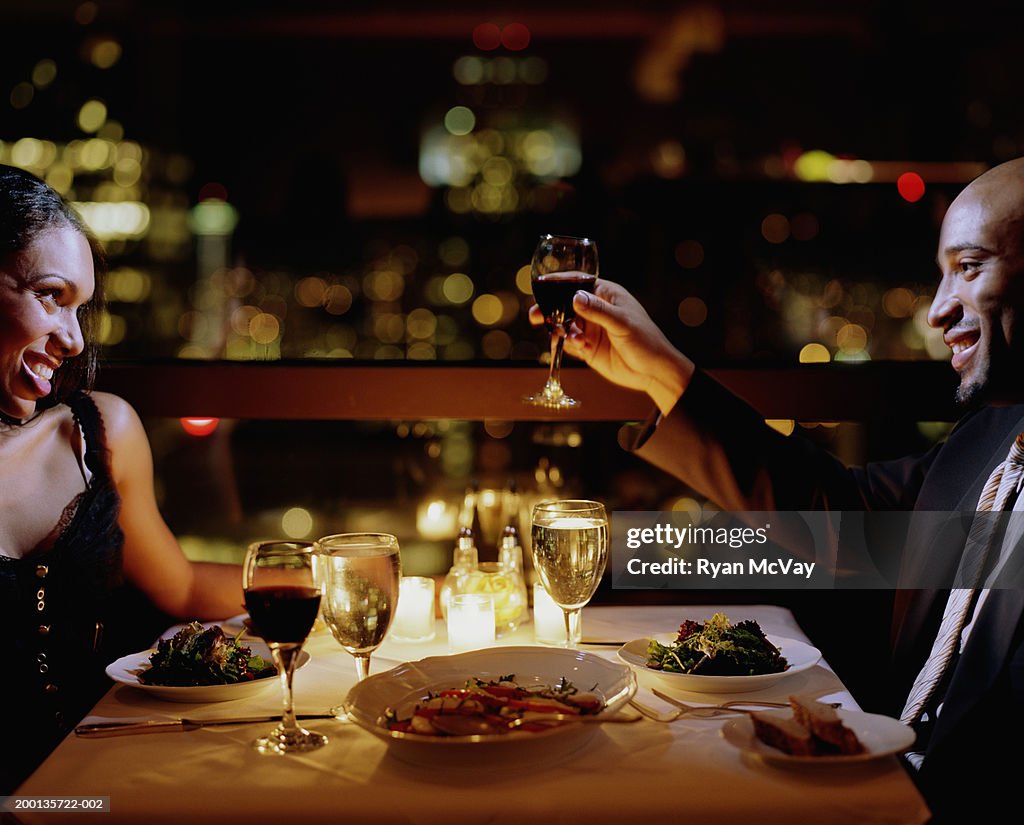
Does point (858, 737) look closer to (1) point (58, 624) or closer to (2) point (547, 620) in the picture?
(2) point (547, 620)

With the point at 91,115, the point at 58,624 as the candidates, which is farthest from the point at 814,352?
the point at 91,115

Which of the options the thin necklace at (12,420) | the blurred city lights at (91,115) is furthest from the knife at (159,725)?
the blurred city lights at (91,115)

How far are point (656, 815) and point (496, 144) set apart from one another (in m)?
3.84

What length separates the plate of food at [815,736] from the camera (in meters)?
1.10

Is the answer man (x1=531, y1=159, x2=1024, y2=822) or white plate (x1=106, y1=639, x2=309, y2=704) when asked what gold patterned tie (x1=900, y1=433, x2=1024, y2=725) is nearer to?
man (x1=531, y1=159, x2=1024, y2=822)

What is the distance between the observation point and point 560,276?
1791mm

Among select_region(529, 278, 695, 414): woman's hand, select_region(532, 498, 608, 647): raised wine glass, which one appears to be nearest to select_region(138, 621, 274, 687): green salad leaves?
select_region(532, 498, 608, 647): raised wine glass

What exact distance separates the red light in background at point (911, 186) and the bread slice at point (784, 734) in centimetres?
297

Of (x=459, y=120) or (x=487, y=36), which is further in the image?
(x=459, y=120)

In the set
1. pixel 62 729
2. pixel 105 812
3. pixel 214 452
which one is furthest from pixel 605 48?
pixel 105 812

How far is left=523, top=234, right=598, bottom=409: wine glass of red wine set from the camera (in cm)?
179

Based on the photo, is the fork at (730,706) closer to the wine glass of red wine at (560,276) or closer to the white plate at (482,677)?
the white plate at (482,677)

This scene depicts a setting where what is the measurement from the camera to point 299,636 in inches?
48.7

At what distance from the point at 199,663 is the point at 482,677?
1.30 ft
